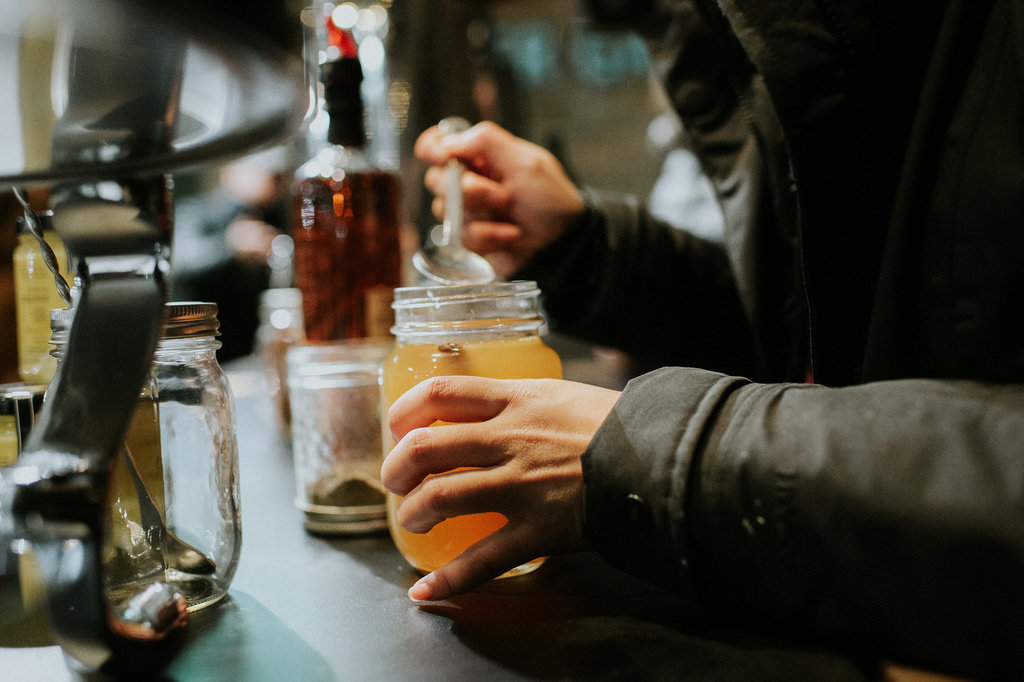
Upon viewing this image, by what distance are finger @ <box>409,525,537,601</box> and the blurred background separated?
2.93ft

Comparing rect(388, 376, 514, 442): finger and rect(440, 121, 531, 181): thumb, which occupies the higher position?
rect(440, 121, 531, 181): thumb

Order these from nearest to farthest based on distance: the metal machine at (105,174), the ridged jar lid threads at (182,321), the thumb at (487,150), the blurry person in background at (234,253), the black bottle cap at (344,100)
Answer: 1. the metal machine at (105,174)
2. the ridged jar lid threads at (182,321)
3. the black bottle cap at (344,100)
4. the thumb at (487,150)
5. the blurry person in background at (234,253)

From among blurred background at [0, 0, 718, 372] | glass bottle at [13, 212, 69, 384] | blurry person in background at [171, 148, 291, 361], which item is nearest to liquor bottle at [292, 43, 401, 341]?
glass bottle at [13, 212, 69, 384]

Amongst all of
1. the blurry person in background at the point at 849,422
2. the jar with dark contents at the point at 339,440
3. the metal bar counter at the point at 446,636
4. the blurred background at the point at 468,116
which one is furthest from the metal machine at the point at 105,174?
the blurred background at the point at 468,116

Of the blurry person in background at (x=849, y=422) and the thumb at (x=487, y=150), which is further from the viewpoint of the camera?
the thumb at (x=487, y=150)

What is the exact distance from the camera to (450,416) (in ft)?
1.35

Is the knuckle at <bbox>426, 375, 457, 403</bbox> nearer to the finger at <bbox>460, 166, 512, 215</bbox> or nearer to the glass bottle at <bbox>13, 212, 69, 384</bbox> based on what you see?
the glass bottle at <bbox>13, 212, 69, 384</bbox>

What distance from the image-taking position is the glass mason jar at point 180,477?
40 centimetres

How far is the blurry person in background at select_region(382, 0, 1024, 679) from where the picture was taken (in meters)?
0.30

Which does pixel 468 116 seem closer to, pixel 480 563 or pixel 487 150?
pixel 487 150

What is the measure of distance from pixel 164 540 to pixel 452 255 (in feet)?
1.16

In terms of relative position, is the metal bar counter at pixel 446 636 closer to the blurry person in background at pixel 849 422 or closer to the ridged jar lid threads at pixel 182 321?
the blurry person in background at pixel 849 422

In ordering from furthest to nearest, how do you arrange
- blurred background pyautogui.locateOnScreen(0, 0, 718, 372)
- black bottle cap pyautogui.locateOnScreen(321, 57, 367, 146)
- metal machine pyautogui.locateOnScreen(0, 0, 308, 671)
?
1. blurred background pyautogui.locateOnScreen(0, 0, 718, 372)
2. black bottle cap pyautogui.locateOnScreen(321, 57, 367, 146)
3. metal machine pyautogui.locateOnScreen(0, 0, 308, 671)

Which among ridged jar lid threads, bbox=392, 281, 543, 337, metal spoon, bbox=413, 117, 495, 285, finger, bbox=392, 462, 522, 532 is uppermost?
metal spoon, bbox=413, 117, 495, 285
